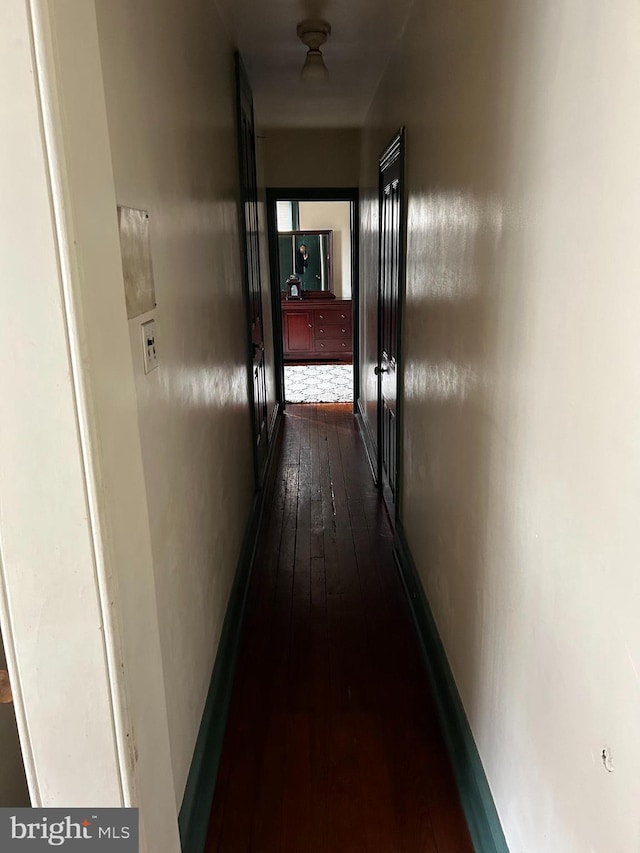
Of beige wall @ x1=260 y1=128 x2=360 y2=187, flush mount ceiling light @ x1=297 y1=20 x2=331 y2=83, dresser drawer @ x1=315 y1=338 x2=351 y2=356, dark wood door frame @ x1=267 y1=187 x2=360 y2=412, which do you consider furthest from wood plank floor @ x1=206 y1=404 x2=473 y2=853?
dresser drawer @ x1=315 y1=338 x2=351 y2=356

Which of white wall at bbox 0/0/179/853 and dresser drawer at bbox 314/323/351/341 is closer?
white wall at bbox 0/0/179/853

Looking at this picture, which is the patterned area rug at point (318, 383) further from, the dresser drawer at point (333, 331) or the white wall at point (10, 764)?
the white wall at point (10, 764)

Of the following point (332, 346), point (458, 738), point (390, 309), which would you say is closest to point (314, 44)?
point (390, 309)

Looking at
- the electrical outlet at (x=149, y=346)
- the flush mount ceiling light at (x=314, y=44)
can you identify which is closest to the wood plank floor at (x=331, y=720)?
the electrical outlet at (x=149, y=346)

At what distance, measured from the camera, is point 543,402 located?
120 centimetres

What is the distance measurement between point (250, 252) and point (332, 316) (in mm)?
4943

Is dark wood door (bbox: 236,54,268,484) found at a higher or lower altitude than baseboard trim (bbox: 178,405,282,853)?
A: higher

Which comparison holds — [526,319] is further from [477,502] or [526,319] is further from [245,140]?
[245,140]

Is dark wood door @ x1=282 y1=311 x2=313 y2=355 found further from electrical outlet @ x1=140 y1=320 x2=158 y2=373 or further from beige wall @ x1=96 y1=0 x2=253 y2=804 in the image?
electrical outlet @ x1=140 y1=320 x2=158 y2=373

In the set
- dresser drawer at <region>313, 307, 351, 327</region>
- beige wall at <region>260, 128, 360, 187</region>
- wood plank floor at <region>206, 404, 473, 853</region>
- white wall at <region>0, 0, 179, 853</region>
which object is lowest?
wood plank floor at <region>206, 404, 473, 853</region>

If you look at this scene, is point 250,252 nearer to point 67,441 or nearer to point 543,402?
point 543,402

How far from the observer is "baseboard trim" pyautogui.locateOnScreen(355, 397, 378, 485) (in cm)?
445

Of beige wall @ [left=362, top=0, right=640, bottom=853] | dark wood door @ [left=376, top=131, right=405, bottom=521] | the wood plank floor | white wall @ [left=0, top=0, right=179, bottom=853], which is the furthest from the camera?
dark wood door @ [left=376, top=131, right=405, bottom=521]

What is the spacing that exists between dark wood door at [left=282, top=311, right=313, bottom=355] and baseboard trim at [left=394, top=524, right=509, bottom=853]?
20.6 ft
